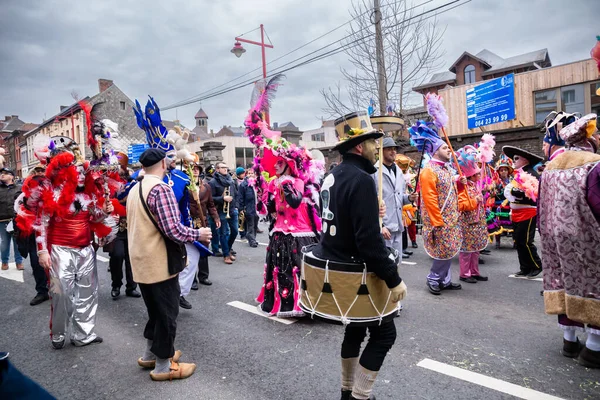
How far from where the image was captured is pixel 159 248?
131 inches

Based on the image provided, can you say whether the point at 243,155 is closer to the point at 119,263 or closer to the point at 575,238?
the point at 119,263

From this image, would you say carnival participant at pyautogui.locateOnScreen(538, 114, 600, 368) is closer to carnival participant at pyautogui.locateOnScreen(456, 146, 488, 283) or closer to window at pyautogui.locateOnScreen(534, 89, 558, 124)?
carnival participant at pyautogui.locateOnScreen(456, 146, 488, 283)

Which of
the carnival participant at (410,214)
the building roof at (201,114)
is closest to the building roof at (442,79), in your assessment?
the carnival participant at (410,214)

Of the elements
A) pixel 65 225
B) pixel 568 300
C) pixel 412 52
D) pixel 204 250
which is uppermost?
pixel 412 52

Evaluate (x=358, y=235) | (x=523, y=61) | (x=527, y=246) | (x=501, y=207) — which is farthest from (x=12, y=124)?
(x=358, y=235)

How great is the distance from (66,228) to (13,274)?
4.87m

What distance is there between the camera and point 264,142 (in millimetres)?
5055

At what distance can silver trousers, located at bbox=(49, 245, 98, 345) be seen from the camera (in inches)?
164

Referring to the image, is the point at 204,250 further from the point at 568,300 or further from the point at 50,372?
the point at 568,300

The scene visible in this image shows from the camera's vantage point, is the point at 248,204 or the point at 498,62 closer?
the point at 248,204

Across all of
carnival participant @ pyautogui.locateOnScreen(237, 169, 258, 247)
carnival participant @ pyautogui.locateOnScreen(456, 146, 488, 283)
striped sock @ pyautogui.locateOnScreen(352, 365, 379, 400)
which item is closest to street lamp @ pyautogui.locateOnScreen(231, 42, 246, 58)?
carnival participant @ pyautogui.locateOnScreen(237, 169, 258, 247)

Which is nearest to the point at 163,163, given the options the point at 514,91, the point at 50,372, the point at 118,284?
the point at 50,372

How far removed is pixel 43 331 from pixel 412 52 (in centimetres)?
1272

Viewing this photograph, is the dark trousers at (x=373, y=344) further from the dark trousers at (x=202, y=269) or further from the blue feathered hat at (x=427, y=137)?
the dark trousers at (x=202, y=269)
